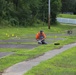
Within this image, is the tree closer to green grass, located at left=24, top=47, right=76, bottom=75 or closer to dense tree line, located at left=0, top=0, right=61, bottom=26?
dense tree line, located at left=0, top=0, right=61, bottom=26

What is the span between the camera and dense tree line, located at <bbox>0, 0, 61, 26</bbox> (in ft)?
163

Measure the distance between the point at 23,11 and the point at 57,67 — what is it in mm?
38764

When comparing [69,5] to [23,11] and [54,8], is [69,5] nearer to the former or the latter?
[54,8]

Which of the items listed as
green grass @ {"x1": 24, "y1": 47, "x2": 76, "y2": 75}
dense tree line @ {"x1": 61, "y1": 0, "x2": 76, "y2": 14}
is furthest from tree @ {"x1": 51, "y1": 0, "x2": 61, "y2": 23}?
green grass @ {"x1": 24, "y1": 47, "x2": 76, "y2": 75}

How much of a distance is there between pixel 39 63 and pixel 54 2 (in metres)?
45.1

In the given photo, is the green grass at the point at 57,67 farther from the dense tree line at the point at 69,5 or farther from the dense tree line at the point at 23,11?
the dense tree line at the point at 69,5

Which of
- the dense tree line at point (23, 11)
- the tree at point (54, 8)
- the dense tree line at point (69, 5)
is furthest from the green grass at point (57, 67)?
the dense tree line at point (69, 5)

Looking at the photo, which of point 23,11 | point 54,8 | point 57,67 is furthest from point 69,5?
point 57,67

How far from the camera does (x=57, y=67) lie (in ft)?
48.6

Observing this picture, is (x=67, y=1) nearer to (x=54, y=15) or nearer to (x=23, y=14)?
(x=54, y=15)

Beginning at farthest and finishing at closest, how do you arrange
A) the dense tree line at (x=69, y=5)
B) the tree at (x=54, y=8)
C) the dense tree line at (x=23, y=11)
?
the dense tree line at (x=69, y=5) < the tree at (x=54, y=8) < the dense tree line at (x=23, y=11)

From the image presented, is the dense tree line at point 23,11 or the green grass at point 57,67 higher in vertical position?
the green grass at point 57,67

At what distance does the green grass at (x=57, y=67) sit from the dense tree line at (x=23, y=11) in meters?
30.8

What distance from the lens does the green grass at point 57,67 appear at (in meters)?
13.3
